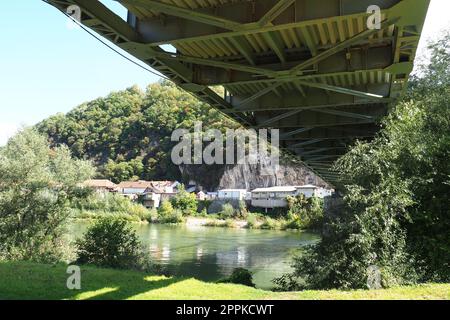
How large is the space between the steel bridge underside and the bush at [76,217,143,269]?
618cm

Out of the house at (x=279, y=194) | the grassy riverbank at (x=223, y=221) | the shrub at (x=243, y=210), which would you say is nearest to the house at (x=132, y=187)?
the grassy riverbank at (x=223, y=221)

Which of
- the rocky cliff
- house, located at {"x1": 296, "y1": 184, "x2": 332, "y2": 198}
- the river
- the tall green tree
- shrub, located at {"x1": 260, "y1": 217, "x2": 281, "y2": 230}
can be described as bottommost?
shrub, located at {"x1": 260, "y1": 217, "x2": 281, "y2": 230}

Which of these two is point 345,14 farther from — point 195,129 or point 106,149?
point 106,149

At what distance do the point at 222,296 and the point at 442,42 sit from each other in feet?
49.0

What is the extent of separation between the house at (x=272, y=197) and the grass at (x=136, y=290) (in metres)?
71.2

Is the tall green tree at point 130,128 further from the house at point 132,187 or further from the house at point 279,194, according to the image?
the house at point 279,194

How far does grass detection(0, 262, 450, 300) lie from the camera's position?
27.6ft

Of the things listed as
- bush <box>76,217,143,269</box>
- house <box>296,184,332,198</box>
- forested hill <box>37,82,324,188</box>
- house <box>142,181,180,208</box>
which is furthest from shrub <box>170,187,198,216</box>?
bush <box>76,217,143,269</box>

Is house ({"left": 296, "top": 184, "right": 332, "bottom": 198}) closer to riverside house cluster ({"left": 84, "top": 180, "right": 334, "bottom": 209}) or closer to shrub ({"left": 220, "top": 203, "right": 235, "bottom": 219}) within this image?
riverside house cluster ({"left": 84, "top": 180, "right": 334, "bottom": 209})

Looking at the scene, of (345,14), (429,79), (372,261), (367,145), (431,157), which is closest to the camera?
(345,14)

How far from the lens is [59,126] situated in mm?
152250

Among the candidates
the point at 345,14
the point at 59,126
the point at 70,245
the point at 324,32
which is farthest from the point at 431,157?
the point at 59,126

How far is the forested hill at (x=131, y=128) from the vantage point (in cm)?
13038
